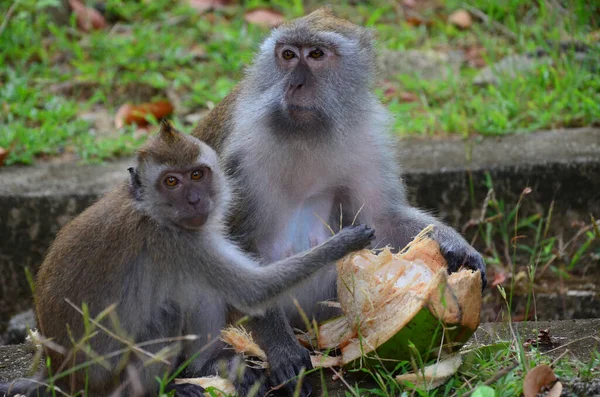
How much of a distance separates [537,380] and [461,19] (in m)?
5.55

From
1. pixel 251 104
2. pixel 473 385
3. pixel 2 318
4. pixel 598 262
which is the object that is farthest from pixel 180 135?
pixel 598 262

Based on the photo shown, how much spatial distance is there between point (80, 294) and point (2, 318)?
2.36 metres

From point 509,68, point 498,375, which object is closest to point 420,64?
point 509,68

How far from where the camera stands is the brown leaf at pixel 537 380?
365 centimetres

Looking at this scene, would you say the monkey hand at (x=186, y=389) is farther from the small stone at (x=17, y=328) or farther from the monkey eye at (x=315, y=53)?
the small stone at (x=17, y=328)

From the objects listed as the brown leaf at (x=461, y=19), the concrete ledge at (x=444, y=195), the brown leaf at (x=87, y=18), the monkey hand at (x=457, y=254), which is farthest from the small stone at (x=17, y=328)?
the brown leaf at (x=461, y=19)

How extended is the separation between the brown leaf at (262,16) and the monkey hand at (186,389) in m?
5.10

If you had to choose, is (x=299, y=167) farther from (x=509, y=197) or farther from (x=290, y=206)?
(x=509, y=197)

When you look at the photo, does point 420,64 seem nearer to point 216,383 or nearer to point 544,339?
point 544,339

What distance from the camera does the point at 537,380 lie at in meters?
3.67

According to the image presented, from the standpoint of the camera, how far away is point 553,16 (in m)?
7.66

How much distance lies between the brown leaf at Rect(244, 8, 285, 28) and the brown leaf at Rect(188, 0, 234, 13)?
0.39 metres

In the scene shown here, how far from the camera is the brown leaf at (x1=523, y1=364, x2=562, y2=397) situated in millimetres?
3648

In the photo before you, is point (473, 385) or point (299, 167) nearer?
point (473, 385)
